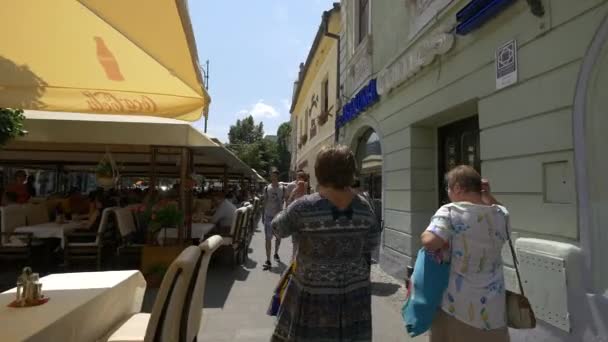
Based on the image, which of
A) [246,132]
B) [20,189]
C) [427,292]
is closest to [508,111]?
[427,292]

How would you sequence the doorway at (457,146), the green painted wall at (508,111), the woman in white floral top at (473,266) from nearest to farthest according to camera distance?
the woman in white floral top at (473,266) → the green painted wall at (508,111) → the doorway at (457,146)

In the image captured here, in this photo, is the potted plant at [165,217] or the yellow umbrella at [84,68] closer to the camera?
the yellow umbrella at [84,68]

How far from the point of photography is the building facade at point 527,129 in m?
3.10

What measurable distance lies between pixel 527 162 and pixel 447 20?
2371mm

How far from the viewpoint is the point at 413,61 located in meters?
6.06

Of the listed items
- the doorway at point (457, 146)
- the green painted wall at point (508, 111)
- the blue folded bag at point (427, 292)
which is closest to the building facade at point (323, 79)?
the green painted wall at point (508, 111)

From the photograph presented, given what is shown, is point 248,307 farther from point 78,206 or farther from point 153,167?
point 78,206

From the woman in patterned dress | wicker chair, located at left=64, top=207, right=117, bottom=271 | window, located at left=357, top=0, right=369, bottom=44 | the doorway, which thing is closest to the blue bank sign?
window, located at left=357, top=0, right=369, bottom=44

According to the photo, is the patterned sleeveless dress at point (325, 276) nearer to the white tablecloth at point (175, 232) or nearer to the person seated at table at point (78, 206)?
the white tablecloth at point (175, 232)

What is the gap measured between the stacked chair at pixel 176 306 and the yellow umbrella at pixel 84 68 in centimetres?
116

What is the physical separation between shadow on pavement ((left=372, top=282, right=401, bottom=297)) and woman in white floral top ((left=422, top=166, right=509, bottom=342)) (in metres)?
3.42

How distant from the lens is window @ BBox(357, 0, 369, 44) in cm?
916

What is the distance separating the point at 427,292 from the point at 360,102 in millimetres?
6572

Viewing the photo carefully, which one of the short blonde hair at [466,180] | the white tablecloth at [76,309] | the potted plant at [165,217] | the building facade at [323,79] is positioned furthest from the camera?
the building facade at [323,79]
